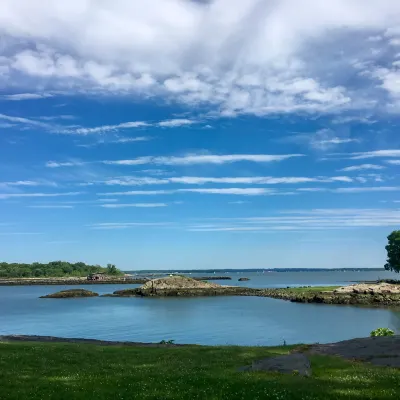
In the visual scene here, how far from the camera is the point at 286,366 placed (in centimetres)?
2178

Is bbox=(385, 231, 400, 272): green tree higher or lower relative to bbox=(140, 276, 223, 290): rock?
higher

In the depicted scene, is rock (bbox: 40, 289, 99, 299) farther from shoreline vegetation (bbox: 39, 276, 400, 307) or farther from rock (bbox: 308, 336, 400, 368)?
rock (bbox: 308, 336, 400, 368)

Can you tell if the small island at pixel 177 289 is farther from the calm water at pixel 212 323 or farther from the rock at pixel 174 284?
the calm water at pixel 212 323

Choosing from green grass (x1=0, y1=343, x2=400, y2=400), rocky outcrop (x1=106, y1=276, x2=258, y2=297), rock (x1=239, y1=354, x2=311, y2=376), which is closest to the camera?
green grass (x1=0, y1=343, x2=400, y2=400)

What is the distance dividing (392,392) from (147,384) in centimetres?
972

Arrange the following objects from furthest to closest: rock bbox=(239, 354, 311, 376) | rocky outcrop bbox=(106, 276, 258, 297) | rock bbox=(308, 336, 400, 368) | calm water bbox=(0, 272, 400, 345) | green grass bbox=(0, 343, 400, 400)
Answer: rocky outcrop bbox=(106, 276, 258, 297) → calm water bbox=(0, 272, 400, 345) → rock bbox=(308, 336, 400, 368) → rock bbox=(239, 354, 311, 376) → green grass bbox=(0, 343, 400, 400)

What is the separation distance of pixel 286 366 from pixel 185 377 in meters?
5.49

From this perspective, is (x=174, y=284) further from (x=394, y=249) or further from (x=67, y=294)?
(x=394, y=249)

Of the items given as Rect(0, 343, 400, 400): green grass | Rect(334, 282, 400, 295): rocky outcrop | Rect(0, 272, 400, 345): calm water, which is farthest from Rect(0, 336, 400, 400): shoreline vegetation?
Rect(334, 282, 400, 295): rocky outcrop

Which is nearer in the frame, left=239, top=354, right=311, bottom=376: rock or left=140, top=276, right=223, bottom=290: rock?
left=239, top=354, right=311, bottom=376: rock

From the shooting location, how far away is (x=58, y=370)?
22672 mm

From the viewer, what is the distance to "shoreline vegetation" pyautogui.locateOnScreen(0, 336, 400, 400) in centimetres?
1642

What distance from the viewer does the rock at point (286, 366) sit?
68.6 feet

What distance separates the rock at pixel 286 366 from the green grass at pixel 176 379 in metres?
0.59
